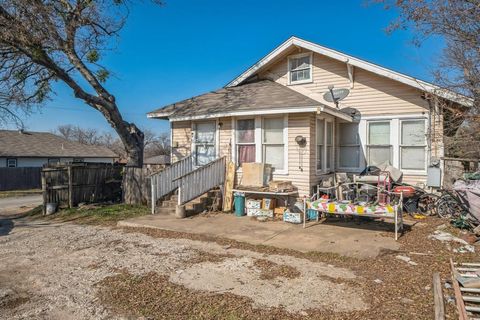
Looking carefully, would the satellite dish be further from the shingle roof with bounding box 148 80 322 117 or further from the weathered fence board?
the weathered fence board

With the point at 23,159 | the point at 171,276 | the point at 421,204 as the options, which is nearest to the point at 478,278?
the point at 171,276

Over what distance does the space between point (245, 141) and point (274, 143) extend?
3.25ft

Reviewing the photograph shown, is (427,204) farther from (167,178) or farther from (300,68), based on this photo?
(167,178)

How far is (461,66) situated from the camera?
9.31 m

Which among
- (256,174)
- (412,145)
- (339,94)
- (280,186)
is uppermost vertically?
(339,94)

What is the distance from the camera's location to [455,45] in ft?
30.9

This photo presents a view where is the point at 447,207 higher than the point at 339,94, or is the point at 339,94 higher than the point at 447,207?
the point at 339,94

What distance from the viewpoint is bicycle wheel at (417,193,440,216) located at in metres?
9.08

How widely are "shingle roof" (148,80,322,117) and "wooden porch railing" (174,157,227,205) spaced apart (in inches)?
69.8

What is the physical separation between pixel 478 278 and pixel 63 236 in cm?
828

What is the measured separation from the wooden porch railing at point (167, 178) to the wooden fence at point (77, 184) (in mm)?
3598

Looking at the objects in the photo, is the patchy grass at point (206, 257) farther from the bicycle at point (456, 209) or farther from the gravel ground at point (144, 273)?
the bicycle at point (456, 209)

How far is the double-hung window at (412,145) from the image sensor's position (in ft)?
32.2

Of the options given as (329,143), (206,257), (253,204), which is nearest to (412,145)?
(329,143)
